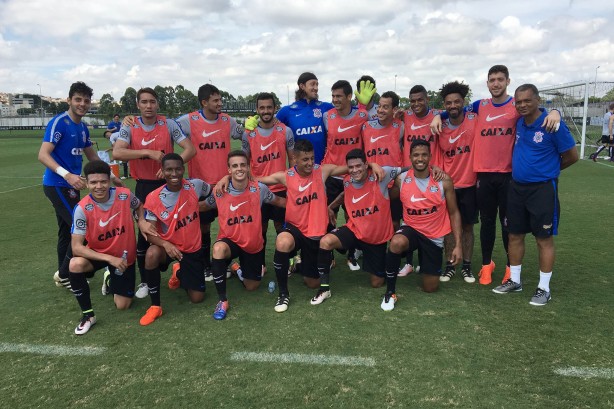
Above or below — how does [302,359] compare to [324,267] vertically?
below

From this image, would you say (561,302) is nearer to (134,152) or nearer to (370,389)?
(370,389)

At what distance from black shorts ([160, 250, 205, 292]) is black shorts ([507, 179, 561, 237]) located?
3.25m

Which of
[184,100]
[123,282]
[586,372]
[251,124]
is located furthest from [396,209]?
[184,100]

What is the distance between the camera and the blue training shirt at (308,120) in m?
5.21

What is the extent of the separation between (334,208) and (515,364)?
98.6 inches

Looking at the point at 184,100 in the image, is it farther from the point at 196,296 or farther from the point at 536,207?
the point at 536,207

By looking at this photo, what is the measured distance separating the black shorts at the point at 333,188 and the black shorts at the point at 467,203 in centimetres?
136

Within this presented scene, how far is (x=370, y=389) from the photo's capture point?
2730 mm

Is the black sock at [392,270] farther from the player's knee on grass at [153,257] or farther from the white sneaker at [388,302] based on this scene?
the player's knee on grass at [153,257]

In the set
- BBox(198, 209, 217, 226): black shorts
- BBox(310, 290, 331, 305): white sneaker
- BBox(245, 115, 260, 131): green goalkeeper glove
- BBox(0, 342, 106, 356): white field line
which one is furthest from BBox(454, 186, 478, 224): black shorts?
BBox(0, 342, 106, 356): white field line

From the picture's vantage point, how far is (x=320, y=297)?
13.7 feet

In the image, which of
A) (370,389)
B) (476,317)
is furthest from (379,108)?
(370,389)

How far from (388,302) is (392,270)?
1.08 ft

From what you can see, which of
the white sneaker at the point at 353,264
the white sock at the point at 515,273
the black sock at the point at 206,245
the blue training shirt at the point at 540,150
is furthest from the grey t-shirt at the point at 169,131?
the white sock at the point at 515,273
